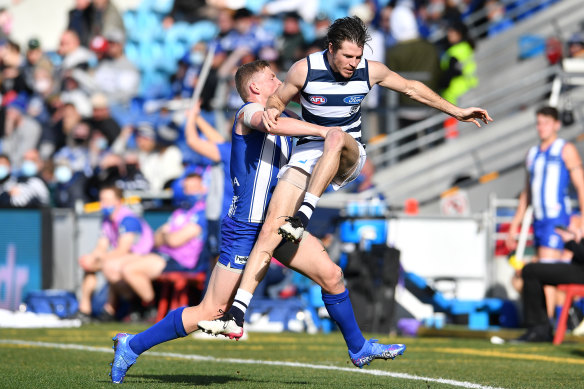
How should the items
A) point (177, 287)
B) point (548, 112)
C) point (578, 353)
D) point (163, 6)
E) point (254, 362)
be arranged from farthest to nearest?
point (163, 6) < point (177, 287) < point (548, 112) < point (578, 353) < point (254, 362)

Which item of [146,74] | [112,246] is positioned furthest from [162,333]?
[146,74]

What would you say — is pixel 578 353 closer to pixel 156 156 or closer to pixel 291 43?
pixel 156 156

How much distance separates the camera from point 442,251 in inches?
537

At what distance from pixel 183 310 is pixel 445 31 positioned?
41.4ft

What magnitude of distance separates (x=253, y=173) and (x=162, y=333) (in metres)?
1.13

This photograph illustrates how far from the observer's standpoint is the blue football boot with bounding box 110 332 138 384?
7.18 metres

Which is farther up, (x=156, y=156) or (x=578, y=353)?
(x=156, y=156)

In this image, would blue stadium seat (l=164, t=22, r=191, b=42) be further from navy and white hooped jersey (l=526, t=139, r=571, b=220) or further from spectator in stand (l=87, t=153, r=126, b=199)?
navy and white hooped jersey (l=526, t=139, r=571, b=220)

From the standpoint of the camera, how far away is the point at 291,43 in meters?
18.3

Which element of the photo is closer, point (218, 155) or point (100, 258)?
point (218, 155)

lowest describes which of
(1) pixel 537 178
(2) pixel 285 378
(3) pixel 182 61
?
(2) pixel 285 378

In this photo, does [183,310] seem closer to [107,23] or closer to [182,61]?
[182,61]

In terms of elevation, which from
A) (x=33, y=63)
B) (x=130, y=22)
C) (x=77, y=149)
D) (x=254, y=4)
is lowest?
(x=77, y=149)

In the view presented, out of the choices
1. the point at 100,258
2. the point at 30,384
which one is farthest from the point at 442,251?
the point at 30,384
